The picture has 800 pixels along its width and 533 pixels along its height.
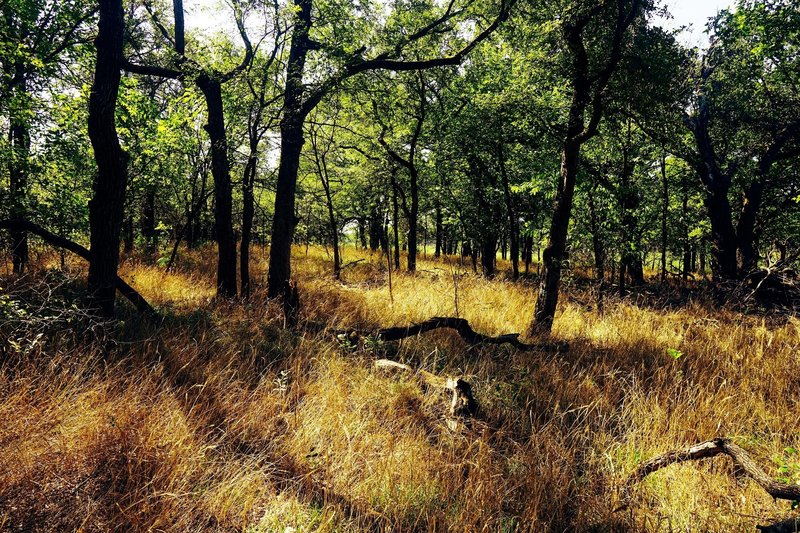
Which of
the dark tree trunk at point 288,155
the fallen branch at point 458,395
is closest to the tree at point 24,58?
the dark tree trunk at point 288,155

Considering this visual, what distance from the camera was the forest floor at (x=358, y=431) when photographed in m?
2.18

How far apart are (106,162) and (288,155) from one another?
3228mm

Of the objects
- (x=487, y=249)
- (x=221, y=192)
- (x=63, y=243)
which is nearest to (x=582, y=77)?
(x=221, y=192)

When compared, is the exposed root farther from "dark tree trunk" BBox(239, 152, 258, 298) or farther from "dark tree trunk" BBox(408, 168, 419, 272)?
"dark tree trunk" BBox(408, 168, 419, 272)

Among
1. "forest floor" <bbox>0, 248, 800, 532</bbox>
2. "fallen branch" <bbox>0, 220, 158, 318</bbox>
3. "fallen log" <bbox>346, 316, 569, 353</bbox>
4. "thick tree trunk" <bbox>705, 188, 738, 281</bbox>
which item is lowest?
"forest floor" <bbox>0, 248, 800, 532</bbox>

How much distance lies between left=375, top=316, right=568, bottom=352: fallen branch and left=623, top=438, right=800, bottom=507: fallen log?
2714mm

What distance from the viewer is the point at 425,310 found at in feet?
24.3

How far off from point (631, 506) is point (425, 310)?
521 cm

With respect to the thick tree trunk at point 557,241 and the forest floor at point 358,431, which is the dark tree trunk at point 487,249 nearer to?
the thick tree trunk at point 557,241

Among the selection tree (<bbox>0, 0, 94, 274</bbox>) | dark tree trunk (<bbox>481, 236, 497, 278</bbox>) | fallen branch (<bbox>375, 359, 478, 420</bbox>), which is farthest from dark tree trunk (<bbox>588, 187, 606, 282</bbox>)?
tree (<bbox>0, 0, 94, 274</bbox>)

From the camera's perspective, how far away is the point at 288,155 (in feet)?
23.4

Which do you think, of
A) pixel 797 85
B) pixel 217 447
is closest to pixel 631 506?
pixel 217 447

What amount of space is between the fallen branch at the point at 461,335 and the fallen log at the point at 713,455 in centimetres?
271

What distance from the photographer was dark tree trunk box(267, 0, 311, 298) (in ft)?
21.7
